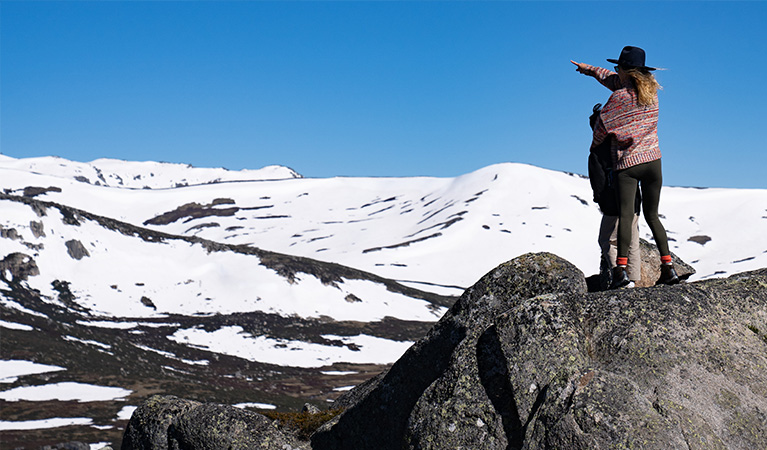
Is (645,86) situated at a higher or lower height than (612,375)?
higher

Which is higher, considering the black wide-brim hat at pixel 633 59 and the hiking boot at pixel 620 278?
the black wide-brim hat at pixel 633 59

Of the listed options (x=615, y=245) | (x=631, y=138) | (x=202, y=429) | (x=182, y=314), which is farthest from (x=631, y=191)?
(x=182, y=314)

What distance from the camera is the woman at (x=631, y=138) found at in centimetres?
1116

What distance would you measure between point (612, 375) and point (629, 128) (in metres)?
4.43

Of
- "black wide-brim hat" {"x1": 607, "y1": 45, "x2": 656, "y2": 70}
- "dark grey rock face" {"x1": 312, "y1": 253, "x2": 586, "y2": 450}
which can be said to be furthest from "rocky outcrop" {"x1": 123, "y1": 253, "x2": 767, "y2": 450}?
"black wide-brim hat" {"x1": 607, "y1": 45, "x2": 656, "y2": 70}

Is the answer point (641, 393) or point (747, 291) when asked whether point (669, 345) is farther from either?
point (747, 291)

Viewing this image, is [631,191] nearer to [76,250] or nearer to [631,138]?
[631,138]

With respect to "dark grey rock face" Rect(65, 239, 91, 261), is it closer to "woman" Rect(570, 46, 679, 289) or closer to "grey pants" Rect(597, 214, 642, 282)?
"grey pants" Rect(597, 214, 642, 282)

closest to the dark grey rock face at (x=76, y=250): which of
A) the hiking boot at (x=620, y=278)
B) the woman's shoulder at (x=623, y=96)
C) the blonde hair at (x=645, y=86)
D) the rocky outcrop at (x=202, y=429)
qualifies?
the rocky outcrop at (x=202, y=429)

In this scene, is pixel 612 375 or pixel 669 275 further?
pixel 669 275

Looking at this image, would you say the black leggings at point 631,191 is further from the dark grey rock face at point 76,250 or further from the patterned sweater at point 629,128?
the dark grey rock face at point 76,250

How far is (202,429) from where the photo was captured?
46.3ft

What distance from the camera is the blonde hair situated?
11.1 meters

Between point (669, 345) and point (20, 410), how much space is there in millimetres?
58394
